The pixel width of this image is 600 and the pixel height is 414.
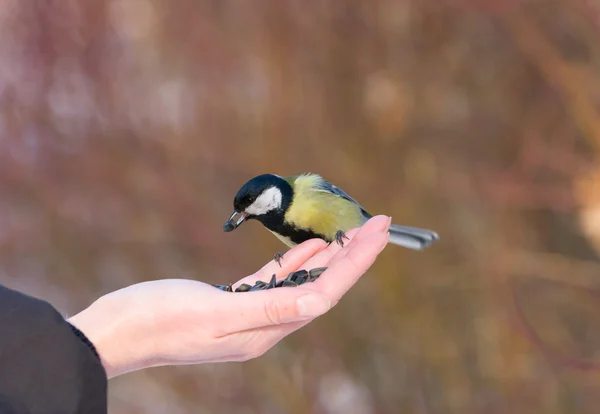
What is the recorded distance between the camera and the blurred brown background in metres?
2.15

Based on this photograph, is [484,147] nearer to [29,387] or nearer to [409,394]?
[409,394]

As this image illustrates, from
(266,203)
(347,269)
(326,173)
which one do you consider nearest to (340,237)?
(266,203)

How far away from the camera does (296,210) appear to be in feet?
4.18

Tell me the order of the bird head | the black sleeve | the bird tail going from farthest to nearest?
1. the bird tail
2. the bird head
3. the black sleeve

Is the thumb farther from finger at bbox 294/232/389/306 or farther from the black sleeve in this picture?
the black sleeve

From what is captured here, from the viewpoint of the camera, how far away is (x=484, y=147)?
88.7 inches

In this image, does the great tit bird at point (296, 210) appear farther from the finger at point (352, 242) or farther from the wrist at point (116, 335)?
the wrist at point (116, 335)

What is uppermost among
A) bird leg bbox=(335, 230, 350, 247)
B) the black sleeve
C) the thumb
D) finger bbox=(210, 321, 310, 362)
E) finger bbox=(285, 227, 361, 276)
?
bird leg bbox=(335, 230, 350, 247)

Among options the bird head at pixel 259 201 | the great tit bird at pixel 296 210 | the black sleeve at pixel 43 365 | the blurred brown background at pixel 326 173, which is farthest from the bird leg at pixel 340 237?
the blurred brown background at pixel 326 173

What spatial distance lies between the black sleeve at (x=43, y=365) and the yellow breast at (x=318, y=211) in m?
0.57

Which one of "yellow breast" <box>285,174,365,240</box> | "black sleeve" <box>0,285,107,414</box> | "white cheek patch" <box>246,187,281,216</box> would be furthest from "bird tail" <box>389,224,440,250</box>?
"black sleeve" <box>0,285,107,414</box>

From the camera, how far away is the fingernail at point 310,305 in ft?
2.70

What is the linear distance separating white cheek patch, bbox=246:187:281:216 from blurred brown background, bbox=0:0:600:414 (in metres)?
0.98

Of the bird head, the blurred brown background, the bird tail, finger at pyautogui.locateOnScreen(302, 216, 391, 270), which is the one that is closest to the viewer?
finger at pyautogui.locateOnScreen(302, 216, 391, 270)
